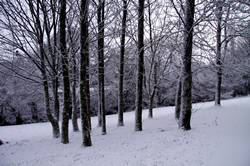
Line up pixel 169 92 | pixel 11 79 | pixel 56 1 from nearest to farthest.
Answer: pixel 56 1
pixel 11 79
pixel 169 92

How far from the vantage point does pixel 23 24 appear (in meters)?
9.89

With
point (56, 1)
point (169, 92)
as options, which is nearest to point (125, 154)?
point (56, 1)

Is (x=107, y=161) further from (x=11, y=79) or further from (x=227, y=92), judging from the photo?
(x=227, y=92)

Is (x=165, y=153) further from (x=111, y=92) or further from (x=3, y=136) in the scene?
(x=111, y=92)

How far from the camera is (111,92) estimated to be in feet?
74.7

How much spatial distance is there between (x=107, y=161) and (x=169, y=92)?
20425 millimetres

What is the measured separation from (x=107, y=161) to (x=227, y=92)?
26603 mm

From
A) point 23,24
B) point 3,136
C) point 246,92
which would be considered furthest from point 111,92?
point 246,92

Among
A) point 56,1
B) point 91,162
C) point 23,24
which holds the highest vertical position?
point 56,1

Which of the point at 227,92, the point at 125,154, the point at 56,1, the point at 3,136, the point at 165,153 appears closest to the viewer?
the point at 165,153

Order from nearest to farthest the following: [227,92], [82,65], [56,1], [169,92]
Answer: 1. [82,65]
2. [56,1]
3. [169,92]
4. [227,92]

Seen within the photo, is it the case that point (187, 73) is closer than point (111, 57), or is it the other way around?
point (187, 73)

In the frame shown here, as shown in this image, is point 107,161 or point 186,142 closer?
point 107,161

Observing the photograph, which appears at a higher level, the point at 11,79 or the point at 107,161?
the point at 11,79
